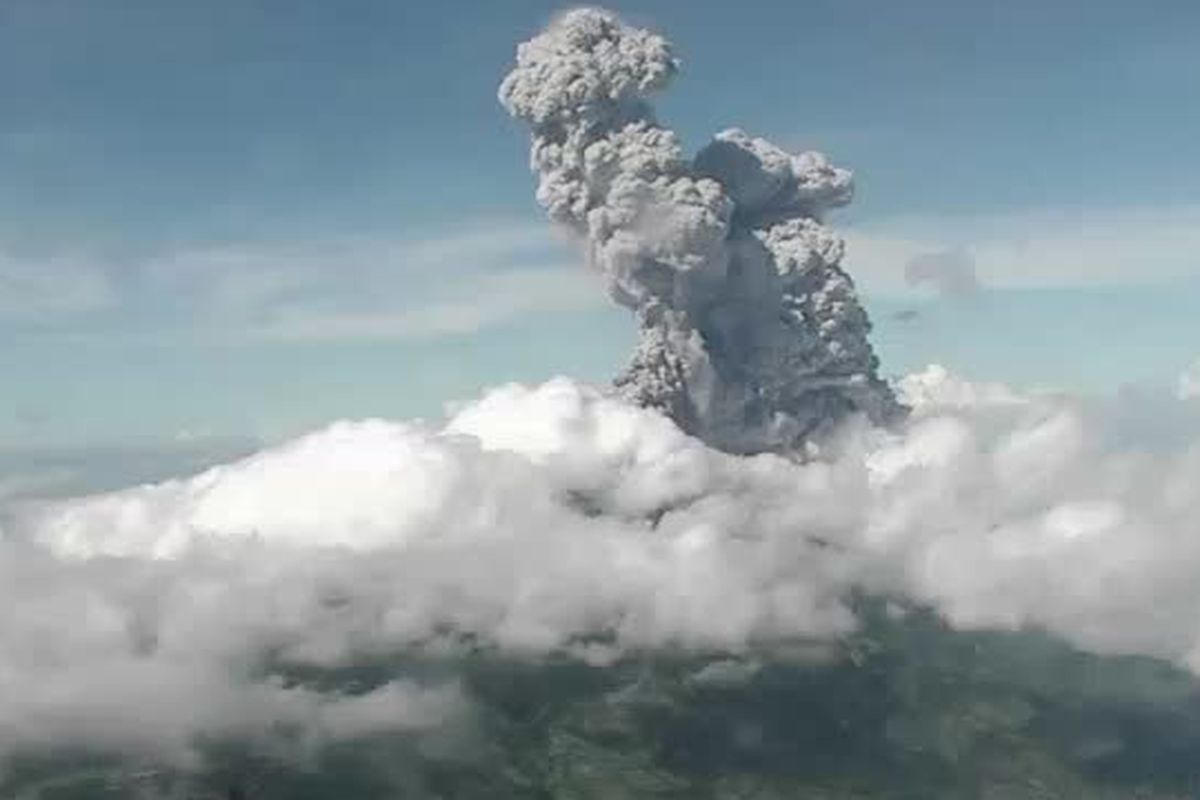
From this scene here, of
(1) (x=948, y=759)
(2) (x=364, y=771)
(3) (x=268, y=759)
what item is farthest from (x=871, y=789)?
(3) (x=268, y=759)

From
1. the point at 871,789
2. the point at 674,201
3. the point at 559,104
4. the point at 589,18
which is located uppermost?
the point at 589,18

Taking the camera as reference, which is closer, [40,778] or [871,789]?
[871,789]

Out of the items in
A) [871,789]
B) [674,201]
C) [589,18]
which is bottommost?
[871,789]

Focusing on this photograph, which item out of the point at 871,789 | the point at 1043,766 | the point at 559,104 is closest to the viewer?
the point at 871,789

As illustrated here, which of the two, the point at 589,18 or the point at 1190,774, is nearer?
the point at 1190,774

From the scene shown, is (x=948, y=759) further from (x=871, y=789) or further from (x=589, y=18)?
(x=589, y=18)

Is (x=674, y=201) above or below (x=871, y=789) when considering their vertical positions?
above

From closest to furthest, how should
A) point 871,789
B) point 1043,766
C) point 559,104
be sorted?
point 871,789 < point 1043,766 < point 559,104

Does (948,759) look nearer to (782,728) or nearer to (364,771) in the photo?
(782,728)

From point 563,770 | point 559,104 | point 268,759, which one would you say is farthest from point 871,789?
point 559,104
